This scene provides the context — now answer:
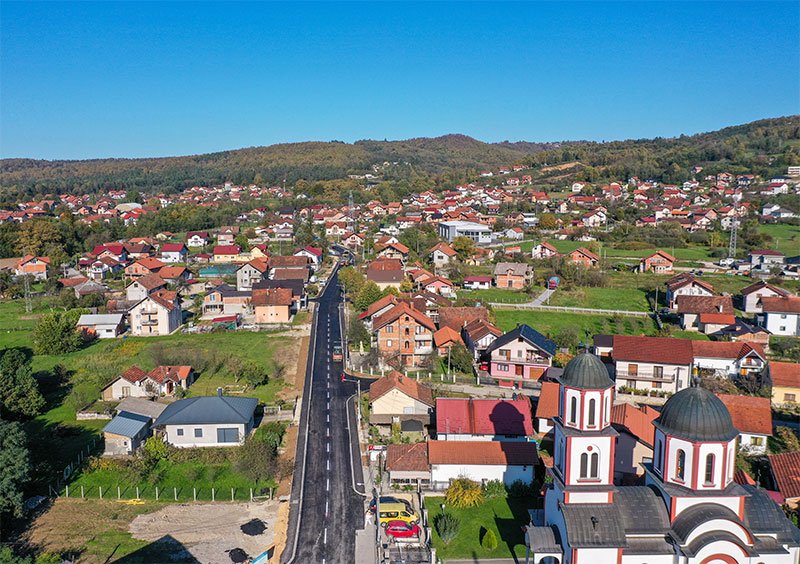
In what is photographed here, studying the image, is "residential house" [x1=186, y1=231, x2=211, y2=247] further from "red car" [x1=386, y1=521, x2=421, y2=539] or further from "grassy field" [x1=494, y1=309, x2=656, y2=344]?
"red car" [x1=386, y1=521, x2=421, y2=539]

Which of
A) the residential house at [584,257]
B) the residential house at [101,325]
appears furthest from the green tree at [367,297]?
the residential house at [584,257]

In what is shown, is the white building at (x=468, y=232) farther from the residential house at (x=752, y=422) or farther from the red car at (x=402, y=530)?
the red car at (x=402, y=530)

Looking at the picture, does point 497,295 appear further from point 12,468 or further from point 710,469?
point 12,468

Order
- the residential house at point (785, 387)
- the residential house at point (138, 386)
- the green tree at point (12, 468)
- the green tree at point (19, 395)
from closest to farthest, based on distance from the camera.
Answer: the green tree at point (12, 468) < the green tree at point (19, 395) < the residential house at point (785, 387) < the residential house at point (138, 386)

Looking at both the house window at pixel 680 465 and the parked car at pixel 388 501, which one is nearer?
the house window at pixel 680 465

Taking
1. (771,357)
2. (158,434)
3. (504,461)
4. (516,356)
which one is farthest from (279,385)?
(771,357)

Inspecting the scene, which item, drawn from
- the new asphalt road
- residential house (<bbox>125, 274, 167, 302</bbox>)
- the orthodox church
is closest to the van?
the new asphalt road
